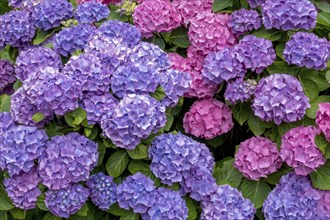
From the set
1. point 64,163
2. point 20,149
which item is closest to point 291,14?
point 64,163

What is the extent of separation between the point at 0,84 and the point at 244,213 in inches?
65.2

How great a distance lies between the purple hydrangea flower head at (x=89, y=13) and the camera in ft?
10.5

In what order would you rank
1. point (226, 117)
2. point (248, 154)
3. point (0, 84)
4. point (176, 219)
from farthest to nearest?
point (0, 84)
point (226, 117)
point (248, 154)
point (176, 219)

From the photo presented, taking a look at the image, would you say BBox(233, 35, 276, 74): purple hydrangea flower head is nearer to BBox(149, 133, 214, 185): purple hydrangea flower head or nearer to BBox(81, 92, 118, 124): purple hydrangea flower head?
BBox(149, 133, 214, 185): purple hydrangea flower head

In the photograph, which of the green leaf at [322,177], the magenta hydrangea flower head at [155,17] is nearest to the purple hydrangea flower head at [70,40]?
the magenta hydrangea flower head at [155,17]

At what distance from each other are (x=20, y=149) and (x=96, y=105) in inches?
14.5

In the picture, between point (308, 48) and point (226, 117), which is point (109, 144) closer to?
point (226, 117)

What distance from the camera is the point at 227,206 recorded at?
2.69 meters

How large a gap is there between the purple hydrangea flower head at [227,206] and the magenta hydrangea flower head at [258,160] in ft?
0.44

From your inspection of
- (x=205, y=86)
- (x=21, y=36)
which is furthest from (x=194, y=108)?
(x=21, y=36)

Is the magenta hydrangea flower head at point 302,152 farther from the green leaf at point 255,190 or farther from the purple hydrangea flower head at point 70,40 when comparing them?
the purple hydrangea flower head at point 70,40

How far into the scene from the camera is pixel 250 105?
9.86 ft

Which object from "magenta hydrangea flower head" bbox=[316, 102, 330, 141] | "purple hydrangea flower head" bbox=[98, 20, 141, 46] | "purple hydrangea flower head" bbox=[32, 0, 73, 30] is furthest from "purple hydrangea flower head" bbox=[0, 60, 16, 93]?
"magenta hydrangea flower head" bbox=[316, 102, 330, 141]

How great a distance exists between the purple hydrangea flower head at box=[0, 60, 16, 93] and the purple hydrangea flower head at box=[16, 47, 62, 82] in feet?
2.18
